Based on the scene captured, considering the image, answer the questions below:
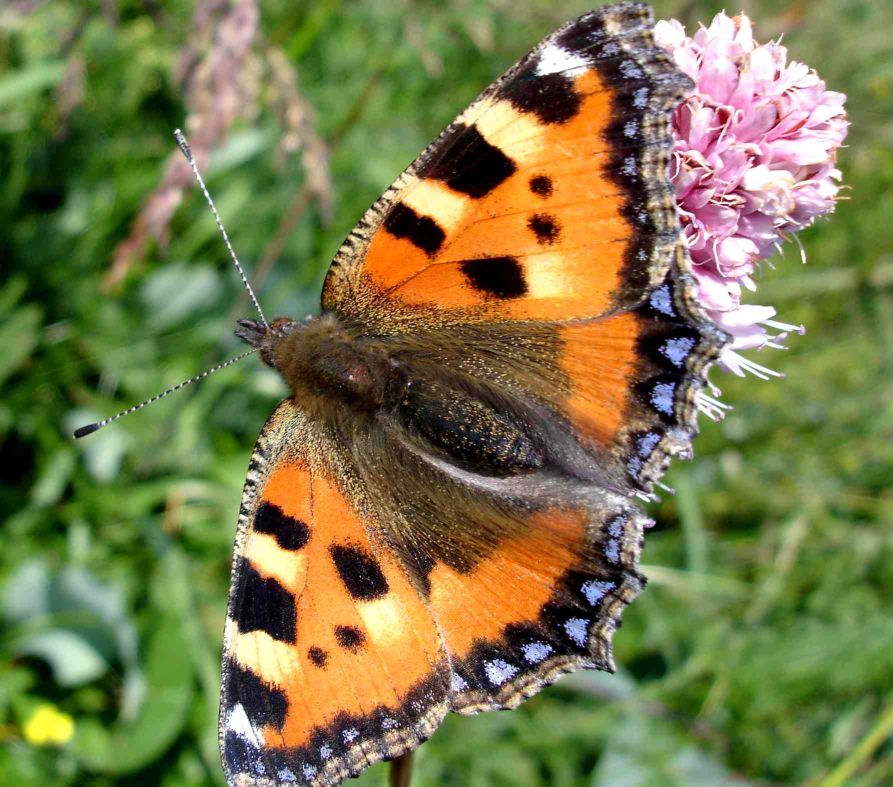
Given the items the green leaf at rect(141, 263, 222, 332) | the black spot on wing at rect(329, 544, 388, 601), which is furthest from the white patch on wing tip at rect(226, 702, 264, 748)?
the green leaf at rect(141, 263, 222, 332)

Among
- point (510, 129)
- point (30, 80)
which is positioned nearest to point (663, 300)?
point (510, 129)

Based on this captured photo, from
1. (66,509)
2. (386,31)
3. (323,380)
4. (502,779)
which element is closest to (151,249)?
(66,509)

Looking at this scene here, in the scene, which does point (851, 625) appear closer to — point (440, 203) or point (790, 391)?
point (790, 391)

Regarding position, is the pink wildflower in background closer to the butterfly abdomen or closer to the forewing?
the forewing

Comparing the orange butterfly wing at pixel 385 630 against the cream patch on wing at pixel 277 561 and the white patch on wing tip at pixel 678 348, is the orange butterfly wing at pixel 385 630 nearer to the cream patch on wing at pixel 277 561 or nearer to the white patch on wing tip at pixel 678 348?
the cream patch on wing at pixel 277 561

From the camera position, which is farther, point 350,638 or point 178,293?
point 178,293

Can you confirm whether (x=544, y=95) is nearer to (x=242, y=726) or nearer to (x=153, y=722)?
(x=242, y=726)
